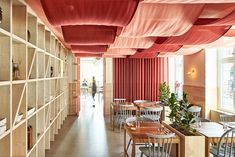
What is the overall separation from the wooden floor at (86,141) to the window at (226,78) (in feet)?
9.84

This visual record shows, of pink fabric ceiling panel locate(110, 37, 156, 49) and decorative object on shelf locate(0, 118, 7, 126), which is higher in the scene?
pink fabric ceiling panel locate(110, 37, 156, 49)

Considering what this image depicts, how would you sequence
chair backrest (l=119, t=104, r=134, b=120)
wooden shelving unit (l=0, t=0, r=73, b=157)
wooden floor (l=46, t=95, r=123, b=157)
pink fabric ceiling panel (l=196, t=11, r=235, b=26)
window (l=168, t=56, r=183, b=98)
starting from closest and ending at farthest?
wooden shelving unit (l=0, t=0, r=73, b=157)
pink fabric ceiling panel (l=196, t=11, r=235, b=26)
wooden floor (l=46, t=95, r=123, b=157)
chair backrest (l=119, t=104, r=134, b=120)
window (l=168, t=56, r=183, b=98)

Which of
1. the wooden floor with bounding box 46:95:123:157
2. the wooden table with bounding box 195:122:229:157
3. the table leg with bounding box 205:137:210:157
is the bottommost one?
the wooden floor with bounding box 46:95:123:157

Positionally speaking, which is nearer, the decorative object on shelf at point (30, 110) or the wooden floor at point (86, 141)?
the decorative object on shelf at point (30, 110)

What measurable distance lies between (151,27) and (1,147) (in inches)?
103

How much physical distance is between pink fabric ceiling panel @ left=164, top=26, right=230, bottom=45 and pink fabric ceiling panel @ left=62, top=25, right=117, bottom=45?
130cm

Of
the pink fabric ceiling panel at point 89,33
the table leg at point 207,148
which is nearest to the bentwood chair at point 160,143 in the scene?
the table leg at point 207,148

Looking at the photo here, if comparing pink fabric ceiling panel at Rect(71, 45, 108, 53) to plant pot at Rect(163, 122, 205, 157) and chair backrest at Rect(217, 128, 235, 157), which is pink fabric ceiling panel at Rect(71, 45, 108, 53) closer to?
plant pot at Rect(163, 122, 205, 157)

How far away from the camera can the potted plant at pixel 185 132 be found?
4191 mm

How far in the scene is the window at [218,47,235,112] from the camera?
7.28 meters

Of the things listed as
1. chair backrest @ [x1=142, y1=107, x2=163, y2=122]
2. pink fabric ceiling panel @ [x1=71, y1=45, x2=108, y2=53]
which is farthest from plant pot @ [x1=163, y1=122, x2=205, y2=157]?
pink fabric ceiling panel @ [x1=71, y1=45, x2=108, y2=53]

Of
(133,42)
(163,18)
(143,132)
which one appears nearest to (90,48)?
(133,42)

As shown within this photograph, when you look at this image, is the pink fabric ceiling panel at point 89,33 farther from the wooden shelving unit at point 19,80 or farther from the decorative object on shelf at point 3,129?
the decorative object on shelf at point 3,129

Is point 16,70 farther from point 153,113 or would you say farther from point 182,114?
point 153,113
